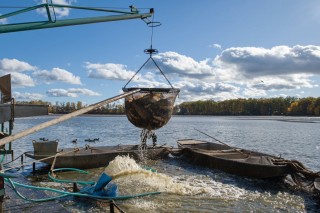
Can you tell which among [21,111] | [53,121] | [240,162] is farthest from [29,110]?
[240,162]

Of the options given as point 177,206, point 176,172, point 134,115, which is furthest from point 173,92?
point 176,172

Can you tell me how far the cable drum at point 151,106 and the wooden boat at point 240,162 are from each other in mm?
9182

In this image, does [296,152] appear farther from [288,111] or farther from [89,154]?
[288,111]

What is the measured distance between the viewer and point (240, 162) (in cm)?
1709

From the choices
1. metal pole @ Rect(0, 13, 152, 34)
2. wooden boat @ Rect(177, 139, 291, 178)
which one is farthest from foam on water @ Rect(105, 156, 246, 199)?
metal pole @ Rect(0, 13, 152, 34)

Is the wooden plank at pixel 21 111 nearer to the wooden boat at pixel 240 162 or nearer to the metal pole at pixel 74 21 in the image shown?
the metal pole at pixel 74 21

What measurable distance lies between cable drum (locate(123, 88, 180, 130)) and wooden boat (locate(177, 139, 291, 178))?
9182 mm

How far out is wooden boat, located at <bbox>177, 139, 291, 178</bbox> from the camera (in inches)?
604

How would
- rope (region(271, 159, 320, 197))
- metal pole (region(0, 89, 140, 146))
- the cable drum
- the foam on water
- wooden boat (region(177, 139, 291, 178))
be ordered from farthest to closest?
1. wooden boat (region(177, 139, 291, 178))
2. rope (region(271, 159, 320, 197))
3. the foam on water
4. the cable drum
5. metal pole (region(0, 89, 140, 146))

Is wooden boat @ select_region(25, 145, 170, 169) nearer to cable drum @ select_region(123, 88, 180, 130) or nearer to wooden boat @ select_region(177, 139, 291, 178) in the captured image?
wooden boat @ select_region(177, 139, 291, 178)

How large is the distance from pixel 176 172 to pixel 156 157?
3.51 meters

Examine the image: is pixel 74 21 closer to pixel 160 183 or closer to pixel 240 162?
pixel 160 183

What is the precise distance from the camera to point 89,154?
19156mm

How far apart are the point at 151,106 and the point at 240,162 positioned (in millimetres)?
10745
